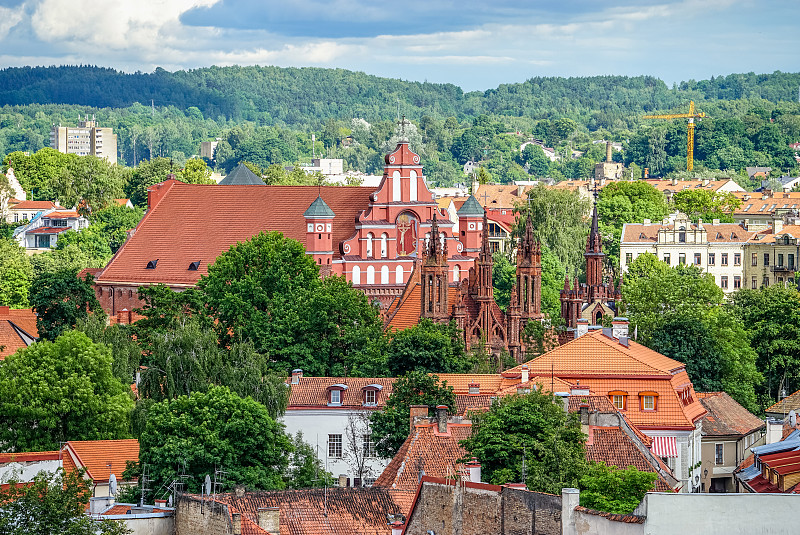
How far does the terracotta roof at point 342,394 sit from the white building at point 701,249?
270 ft

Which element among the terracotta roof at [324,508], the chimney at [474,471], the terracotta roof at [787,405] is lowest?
the terracotta roof at [787,405]

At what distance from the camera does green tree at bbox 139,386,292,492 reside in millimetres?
59344

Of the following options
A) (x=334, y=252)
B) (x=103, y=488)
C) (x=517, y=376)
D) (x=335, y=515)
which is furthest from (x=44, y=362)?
(x=334, y=252)

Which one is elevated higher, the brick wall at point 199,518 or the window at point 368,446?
the brick wall at point 199,518

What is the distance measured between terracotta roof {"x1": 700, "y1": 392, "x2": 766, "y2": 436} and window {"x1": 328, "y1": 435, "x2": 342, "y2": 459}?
13597mm

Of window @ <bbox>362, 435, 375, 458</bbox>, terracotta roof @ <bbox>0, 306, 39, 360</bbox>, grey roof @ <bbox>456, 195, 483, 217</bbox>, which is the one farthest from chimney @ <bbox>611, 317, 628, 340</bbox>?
grey roof @ <bbox>456, 195, 483, 217</bbox>

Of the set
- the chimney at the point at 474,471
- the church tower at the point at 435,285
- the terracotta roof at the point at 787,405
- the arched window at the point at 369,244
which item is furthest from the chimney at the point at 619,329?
the arched window at the point at 369,244

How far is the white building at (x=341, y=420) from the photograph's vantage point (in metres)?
68.9

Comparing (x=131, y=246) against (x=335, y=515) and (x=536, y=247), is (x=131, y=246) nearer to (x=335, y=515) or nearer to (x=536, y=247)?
(x=536, y=247)

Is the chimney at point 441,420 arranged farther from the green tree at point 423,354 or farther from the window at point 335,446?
the green tree at point 423,354

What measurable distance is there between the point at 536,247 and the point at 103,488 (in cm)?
3444

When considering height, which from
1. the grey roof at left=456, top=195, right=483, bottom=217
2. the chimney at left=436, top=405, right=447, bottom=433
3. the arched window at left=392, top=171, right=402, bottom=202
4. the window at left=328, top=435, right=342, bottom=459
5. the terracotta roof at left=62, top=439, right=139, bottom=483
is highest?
the arched window at left=392, top=171, right=402, bottom=202

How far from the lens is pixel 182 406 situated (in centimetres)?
6281

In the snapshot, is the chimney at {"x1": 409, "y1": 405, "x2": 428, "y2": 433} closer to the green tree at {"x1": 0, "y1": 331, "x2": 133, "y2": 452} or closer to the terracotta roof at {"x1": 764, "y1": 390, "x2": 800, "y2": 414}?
the green tree at {"x1": 0, "y1": 331, "x2": 133, "y2": 452}
